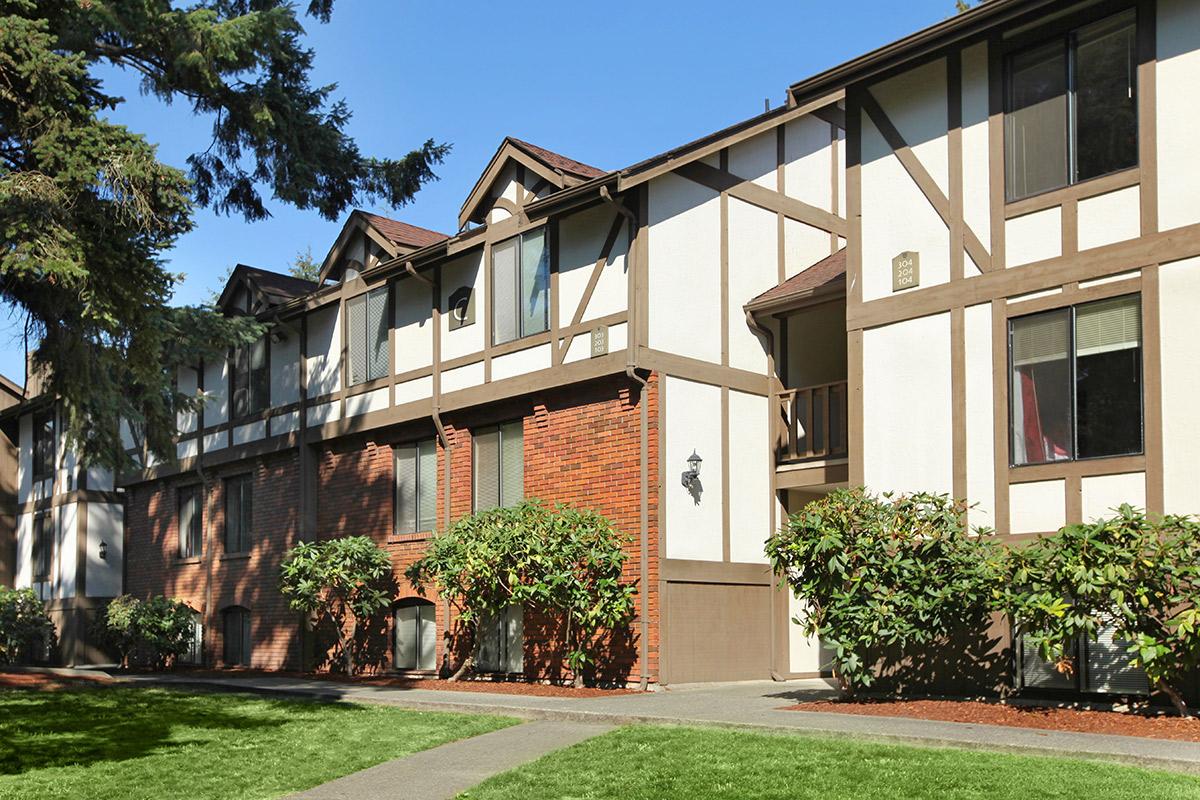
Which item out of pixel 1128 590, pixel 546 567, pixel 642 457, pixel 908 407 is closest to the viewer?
pixel 1128 590

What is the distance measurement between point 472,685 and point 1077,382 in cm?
992

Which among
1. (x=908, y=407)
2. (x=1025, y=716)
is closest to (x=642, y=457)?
(x=908, y=407)

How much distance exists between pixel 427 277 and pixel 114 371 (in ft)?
18.3

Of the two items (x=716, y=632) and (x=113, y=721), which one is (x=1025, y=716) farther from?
(x=113, y=721)

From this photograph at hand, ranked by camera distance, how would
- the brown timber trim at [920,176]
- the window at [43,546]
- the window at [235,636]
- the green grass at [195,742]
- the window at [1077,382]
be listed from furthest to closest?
1. the window at [43,546]
2. the window at [235,636]
3. the brown timber trim at [920,176]
4. the window at [1077,382]
5. the green grass at [195,742]

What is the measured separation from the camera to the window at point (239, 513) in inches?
1067

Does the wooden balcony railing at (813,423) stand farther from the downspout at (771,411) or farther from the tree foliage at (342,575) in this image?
the tree foliage at (342,575)

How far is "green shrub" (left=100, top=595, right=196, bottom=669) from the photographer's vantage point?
2689cm

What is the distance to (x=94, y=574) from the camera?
104ft

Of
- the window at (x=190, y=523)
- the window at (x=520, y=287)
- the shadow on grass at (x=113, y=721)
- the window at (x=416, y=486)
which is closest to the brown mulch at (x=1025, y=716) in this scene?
the shadow on grass at (x=113, y=721)

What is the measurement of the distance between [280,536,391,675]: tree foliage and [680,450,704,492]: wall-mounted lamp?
6422mm

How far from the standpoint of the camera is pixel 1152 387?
13133mm

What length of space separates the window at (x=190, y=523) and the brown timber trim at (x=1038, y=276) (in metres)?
17.8

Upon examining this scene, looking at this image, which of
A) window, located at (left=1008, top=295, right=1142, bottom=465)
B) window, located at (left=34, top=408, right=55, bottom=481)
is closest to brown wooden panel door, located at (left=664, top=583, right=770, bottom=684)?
window, located at (left=1008, top=295, right=1142, bottom=465)
